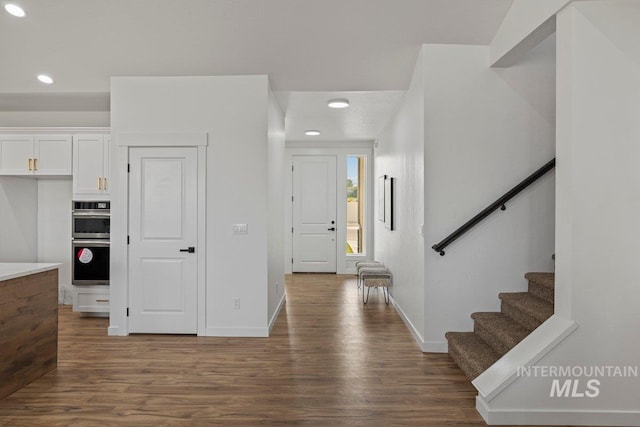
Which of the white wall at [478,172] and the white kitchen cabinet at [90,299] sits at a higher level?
the white wall at [478,172]

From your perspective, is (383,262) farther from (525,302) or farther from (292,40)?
(292,40)

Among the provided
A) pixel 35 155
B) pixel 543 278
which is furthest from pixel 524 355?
pixel 35 155

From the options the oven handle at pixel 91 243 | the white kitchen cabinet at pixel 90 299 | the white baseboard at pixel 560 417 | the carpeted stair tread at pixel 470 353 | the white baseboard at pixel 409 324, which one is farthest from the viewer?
the white kitchen cabinet at pixel 90 299

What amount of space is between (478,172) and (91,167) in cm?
428

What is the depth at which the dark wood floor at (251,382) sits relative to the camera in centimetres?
274

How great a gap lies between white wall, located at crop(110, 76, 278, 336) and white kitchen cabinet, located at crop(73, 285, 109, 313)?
77 centimetres

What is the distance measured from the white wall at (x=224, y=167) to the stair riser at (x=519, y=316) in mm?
2265

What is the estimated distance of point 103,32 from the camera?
393 cm

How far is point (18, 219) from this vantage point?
570 centimetres

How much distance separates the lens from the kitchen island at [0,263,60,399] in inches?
118

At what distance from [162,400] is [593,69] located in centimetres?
351

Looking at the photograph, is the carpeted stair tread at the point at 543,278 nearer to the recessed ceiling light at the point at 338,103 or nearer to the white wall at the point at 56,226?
the recessed ceiling light at the point at 338,103

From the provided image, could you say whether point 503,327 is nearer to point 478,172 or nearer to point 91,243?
point 478,172

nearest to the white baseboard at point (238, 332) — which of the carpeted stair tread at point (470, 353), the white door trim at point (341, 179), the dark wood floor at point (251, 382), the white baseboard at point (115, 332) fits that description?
the dark wood floor at point (251, 382)
